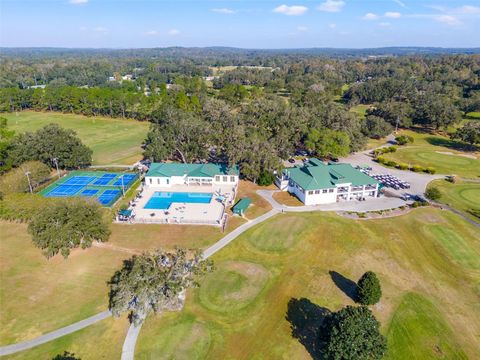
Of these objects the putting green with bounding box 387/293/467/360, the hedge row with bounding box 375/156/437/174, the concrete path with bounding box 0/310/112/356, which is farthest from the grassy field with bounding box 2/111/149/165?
the putting green with bounding box 387/293/467/360

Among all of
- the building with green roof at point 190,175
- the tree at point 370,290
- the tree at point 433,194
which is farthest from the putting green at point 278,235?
the tree at point 433,194

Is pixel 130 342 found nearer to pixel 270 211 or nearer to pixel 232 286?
pixel 232 286

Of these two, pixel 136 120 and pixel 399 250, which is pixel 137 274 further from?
pixel 136 120

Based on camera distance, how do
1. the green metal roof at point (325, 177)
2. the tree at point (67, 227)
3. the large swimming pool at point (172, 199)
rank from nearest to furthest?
the tree at point (67, 227)
the large swimming pool at point (172, 199)
the green metal roof at point (325, 177)

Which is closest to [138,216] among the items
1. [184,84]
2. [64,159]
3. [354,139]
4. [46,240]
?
[46,240]

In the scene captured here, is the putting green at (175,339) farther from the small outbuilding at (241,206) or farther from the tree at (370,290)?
the small outbuilding at (241,206)

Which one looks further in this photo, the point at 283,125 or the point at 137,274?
the point at 283,125
